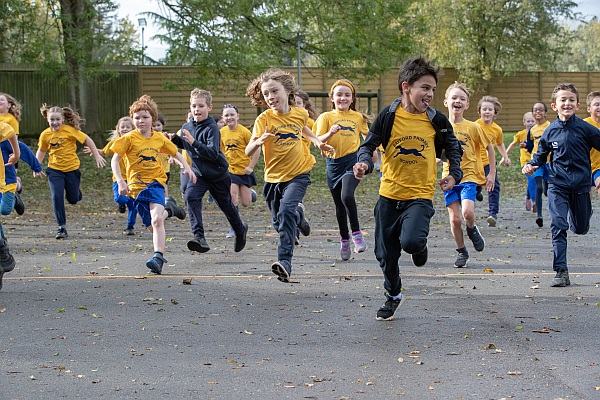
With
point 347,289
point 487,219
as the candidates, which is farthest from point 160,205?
point 487,219

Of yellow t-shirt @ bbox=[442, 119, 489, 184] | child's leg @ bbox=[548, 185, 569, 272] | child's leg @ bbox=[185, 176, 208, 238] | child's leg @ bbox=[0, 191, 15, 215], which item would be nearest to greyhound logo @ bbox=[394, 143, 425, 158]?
child's leg @ bbox=[548, 185, 569, 272]

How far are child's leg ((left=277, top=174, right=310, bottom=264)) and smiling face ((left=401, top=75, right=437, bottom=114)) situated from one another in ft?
6.87

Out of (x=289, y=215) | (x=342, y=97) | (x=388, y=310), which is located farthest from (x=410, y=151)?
(x=342, y=97)

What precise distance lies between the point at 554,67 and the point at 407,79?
144 ft

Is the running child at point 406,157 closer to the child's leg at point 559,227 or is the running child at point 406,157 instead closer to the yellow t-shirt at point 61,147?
the child's leg at point 559,227

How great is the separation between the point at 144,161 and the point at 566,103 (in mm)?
3976

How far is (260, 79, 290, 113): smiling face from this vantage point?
33.0 feet

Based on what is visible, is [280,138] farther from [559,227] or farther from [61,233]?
[61,233]

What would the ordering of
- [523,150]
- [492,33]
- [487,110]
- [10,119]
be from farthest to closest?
1. [492,33]
2. [523,150]
3. [487,110]
4. [10,119]

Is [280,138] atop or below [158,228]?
atop

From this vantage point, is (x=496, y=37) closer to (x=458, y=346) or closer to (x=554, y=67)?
(x=554, y=67)

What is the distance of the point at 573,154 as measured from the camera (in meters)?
9.52

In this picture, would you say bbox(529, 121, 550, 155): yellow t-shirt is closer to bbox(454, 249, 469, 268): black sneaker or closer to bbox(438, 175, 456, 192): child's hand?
bbox(454, 249, 469, 268): black sneaker

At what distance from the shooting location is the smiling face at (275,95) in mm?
10062
